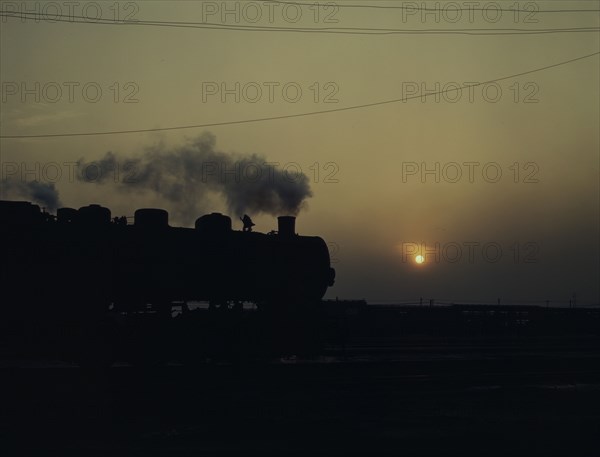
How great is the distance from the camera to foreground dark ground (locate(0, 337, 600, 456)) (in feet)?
38.3

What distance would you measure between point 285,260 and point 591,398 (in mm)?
10573

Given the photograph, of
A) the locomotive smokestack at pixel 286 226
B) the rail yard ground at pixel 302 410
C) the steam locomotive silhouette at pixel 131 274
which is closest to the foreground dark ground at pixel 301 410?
the rail yard ground at pixel 302 410

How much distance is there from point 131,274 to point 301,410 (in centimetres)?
872

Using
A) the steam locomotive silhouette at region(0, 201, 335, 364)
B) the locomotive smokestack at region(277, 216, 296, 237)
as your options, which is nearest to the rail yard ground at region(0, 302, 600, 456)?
the steam locomotive silhouette at region(0, 201, 335, 364)

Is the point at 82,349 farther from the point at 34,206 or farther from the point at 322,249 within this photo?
the point at 322,249

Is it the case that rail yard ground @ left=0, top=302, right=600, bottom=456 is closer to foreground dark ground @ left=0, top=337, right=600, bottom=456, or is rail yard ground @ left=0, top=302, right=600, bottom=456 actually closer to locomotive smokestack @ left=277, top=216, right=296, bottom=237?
foreground dark ground @ left=0, top=337, right=600, bottom=456

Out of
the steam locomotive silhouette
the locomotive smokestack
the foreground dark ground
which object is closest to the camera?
the foreground dark ground

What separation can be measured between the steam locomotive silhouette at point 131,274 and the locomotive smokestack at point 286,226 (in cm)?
13

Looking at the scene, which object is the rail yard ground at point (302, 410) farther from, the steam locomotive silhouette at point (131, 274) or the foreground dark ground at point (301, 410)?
the steam locomotive silhouette at point (131, 274)

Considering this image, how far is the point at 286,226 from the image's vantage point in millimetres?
25969

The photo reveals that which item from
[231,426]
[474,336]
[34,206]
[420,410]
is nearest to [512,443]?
[420,410]

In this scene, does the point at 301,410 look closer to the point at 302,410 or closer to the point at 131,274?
the point at 302,410

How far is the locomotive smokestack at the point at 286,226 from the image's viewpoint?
25906 mm

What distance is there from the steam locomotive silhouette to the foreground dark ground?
1.32m
